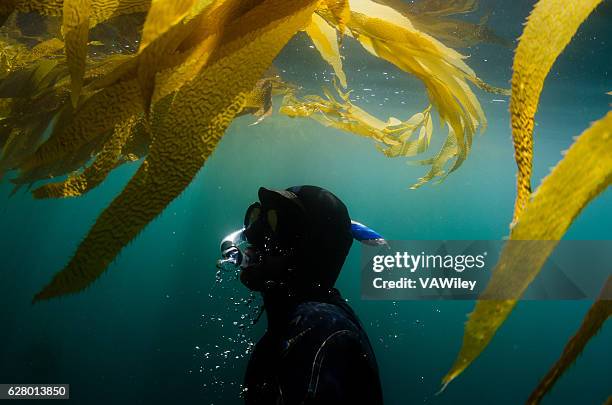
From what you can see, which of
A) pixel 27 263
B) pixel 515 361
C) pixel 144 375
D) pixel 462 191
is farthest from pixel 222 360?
pixel 27 263

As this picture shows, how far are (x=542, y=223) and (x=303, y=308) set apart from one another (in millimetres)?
1514

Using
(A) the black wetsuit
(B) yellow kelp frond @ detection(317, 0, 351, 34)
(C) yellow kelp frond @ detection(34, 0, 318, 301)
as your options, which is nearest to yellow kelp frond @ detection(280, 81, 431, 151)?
(A) the black wetsuit

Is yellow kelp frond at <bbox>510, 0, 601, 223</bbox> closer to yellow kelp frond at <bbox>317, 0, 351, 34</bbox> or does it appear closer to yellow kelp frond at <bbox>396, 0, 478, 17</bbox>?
yellow kelp frond at <bbox>317, 0, 351, 34</bbox>

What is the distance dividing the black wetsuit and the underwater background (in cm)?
79

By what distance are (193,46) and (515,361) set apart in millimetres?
48734

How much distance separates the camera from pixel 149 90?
0.81m

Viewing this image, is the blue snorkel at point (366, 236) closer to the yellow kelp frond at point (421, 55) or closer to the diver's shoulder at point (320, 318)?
the diver's shoulder at point (320, 318)

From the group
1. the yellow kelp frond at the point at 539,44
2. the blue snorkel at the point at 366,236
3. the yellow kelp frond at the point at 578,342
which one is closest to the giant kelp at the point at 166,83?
the yellow kelp frond at the point at 539,44

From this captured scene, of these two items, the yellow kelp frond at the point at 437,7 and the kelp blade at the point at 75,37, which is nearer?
the kelp blade at the point at 75,37

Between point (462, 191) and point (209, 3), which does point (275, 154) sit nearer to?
point (462, 191)

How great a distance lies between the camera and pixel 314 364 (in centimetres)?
159

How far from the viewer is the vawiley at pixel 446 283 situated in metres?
2.12

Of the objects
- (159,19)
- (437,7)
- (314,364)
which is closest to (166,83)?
(159,19)

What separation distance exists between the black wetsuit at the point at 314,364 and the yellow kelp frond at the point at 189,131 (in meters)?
1.12
